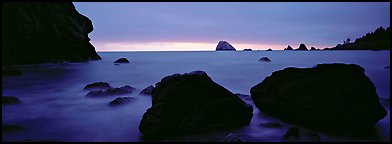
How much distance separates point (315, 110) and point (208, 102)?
229 cm

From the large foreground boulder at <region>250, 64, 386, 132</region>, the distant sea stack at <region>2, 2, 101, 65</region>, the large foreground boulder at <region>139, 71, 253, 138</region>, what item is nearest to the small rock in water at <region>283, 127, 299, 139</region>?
the large foreground boulder at <region>250, 64, 386, 132</region>

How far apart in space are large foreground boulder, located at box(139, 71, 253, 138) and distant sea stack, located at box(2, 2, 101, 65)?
3010 centimetres

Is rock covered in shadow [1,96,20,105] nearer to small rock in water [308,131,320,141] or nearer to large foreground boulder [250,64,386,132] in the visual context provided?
large foreground boulder [250,64,386,132]

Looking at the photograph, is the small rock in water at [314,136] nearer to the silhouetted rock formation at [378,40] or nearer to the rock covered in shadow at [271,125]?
the rock covered in shadow at [271,125]

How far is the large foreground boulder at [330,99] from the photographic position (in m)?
5.97

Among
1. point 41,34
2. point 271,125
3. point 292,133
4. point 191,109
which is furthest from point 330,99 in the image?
point 41,34

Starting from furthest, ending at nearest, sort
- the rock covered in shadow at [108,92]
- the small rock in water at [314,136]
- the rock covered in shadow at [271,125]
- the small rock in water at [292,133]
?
the rock covered in shadow at [108,92] → the rock covered in shadow at [271,125] → the small rock in water at [292,133] → the small rock in water at [314,136]

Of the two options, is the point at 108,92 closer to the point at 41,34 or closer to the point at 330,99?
the point at 330,99

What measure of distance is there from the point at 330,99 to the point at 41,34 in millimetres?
34849

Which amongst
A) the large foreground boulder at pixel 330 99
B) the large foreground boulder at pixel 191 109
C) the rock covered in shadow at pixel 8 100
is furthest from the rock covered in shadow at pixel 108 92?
the large foreground boulder at pixel 330 99

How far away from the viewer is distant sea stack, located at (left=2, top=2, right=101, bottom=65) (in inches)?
1218

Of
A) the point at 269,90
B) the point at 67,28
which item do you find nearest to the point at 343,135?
the point at 269,90

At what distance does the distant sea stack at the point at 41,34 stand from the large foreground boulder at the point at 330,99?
104 feet

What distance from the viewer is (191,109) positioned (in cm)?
627
